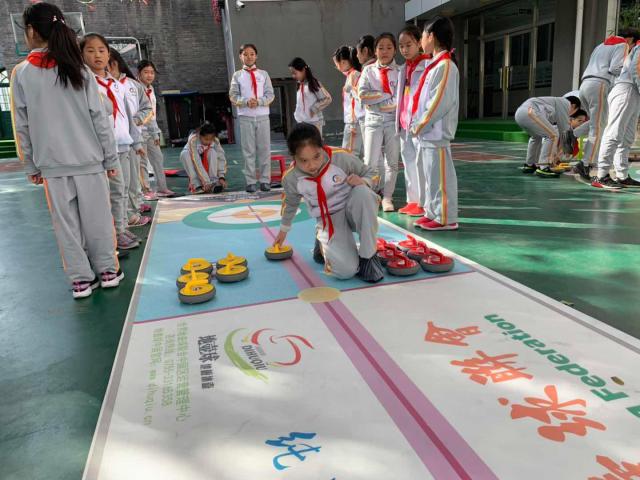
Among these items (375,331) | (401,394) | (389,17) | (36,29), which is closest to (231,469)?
(401,394)

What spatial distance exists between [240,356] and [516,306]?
1.27 meters

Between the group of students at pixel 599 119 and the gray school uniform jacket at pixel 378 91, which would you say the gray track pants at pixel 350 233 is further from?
the group of students at pixel 599 119

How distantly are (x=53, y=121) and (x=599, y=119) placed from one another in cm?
544

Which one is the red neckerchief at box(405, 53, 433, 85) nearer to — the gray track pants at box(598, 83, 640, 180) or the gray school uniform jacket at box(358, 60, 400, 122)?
the gray school uniform jacket at box(358, 60, 400, 122)

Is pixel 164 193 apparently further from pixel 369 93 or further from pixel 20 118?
pixel 20 118

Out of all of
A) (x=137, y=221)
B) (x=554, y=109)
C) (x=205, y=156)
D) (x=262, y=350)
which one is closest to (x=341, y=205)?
(x=262, y=350)

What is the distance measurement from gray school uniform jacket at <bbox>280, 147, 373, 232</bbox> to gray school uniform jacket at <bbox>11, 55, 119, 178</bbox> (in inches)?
42.6

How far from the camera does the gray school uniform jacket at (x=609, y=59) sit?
4863 millimetres

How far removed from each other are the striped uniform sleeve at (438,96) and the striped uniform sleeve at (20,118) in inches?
96.3

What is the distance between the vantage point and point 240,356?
6.11 ft

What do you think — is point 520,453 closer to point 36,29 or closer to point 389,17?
point 36,29

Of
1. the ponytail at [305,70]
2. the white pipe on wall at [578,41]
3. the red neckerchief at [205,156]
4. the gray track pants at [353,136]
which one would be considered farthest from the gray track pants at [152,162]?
the white pipe on wall at [578,41]

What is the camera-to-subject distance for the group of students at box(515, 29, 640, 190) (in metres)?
4.70

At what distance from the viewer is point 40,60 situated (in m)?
2.40
